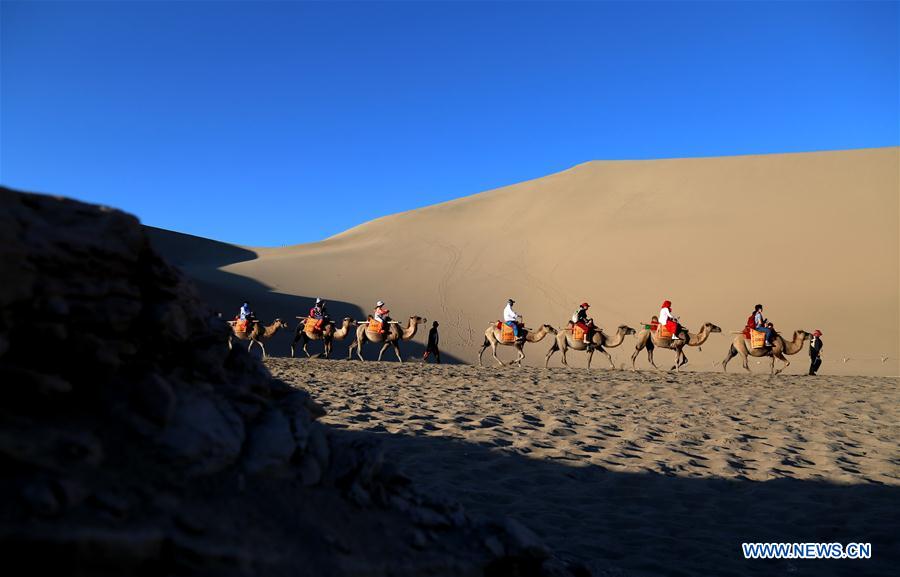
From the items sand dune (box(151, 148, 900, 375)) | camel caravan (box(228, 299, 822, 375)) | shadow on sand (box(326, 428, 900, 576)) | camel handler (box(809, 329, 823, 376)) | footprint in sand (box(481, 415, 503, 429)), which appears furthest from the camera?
sand dune (box(151, 148, 900, 375))

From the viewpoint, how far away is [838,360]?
26.2m

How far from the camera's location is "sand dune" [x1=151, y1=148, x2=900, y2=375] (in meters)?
31.5

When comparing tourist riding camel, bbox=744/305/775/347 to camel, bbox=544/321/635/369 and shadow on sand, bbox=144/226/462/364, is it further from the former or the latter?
shadow on sand, bbox=144/226/462/364

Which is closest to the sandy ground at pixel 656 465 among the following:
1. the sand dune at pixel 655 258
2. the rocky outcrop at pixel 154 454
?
the rocky outcrop at pixel 154 454

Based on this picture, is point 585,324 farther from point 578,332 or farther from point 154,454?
point 154,454

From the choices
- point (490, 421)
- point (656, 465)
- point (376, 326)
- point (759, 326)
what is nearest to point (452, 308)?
point (376, 326)

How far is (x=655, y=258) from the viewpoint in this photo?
39281 mm

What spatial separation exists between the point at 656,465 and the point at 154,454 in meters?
5.77

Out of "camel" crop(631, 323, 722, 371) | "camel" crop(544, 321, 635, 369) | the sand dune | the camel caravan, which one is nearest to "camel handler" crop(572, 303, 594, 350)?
the camel caravan

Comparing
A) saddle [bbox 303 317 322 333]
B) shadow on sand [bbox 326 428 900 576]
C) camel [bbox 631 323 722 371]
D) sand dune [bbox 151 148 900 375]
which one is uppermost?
sand dune [bbox 151 148 900 375]

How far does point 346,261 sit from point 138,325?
1638 inches

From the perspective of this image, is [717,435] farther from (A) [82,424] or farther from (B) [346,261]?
(B) [346,261]

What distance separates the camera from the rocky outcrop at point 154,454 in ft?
9.02

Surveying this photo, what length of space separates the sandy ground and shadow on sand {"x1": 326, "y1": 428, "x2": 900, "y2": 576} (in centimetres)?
2
